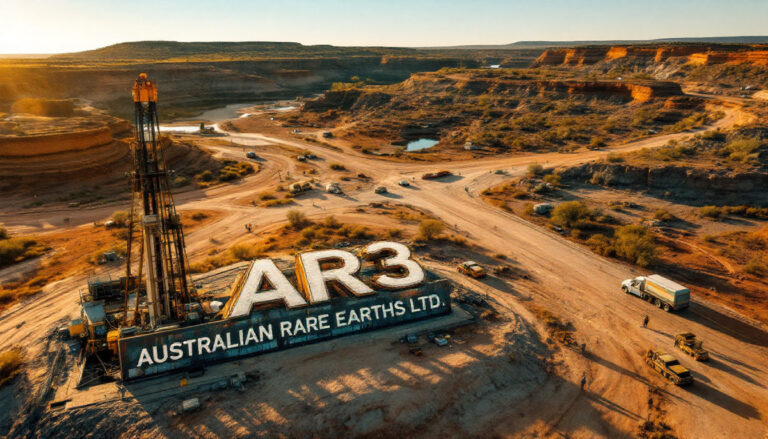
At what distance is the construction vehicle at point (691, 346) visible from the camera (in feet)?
80.8

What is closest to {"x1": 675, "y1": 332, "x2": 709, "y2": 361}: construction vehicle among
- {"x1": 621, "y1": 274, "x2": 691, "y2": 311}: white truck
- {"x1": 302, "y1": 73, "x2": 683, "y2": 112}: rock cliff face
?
{"x1": 621, "y1": 274, "x2": 691, "y2": 311}: white truck

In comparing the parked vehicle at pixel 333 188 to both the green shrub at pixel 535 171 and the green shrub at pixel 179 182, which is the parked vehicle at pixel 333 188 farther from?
the green shrub at pixel 535 171

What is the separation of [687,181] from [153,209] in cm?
6200

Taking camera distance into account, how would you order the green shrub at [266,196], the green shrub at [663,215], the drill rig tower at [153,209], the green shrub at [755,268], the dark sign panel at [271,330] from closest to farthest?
1. the dark sign panel at [271,330]
2. the drill rig tower at [153,209]
3. the green shrub at [755,268]
4. the green shrub at [663,215]
5. the green shrub at [266,196]

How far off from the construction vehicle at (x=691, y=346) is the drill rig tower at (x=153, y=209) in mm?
30889

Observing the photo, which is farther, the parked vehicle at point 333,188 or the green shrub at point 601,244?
the parked vehicle at point 333,188

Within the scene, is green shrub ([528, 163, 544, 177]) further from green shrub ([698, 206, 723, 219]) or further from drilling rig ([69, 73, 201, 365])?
drilling rig ([69, 73, 201, 365])

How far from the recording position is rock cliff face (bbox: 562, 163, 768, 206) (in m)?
51.7

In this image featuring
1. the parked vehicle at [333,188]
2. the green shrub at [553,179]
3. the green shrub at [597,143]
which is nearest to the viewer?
the green shrub at [553,179]

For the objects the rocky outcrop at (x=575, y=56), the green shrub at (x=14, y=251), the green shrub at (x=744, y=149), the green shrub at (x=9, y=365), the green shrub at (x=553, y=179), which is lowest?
the green shrub at (x=14, y=251)

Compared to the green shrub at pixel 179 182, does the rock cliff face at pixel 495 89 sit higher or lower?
higher

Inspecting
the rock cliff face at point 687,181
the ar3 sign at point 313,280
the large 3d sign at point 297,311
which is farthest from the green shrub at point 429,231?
the rock cliff face at point 687,181

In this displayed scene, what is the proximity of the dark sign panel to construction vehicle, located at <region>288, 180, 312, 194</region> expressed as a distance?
37.5 metres

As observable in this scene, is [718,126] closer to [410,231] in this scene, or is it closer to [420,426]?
[410,231]
